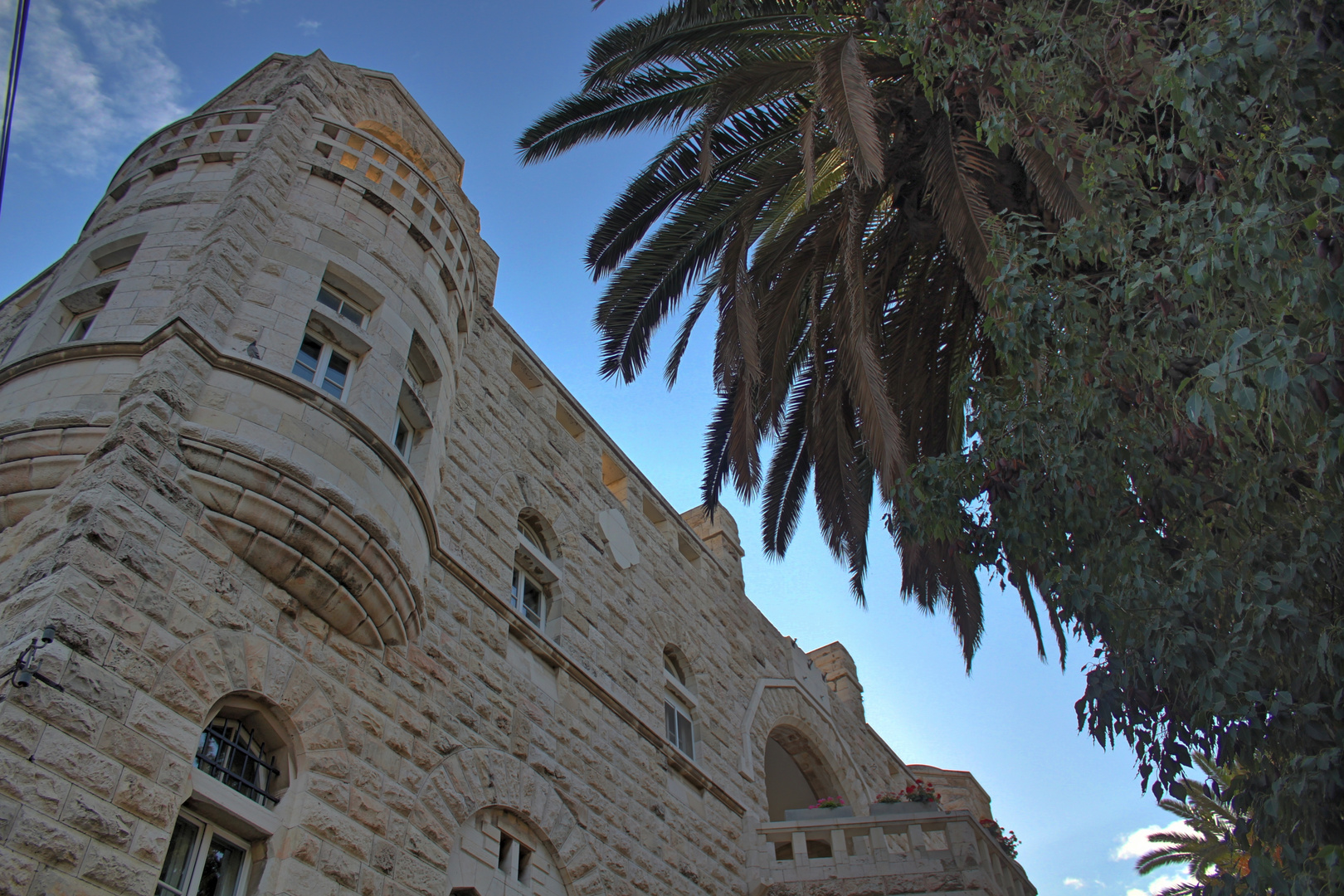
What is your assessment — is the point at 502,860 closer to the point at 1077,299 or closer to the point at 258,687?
the point at 258,687

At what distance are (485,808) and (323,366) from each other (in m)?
3.65

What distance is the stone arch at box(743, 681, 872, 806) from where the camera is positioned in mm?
15094

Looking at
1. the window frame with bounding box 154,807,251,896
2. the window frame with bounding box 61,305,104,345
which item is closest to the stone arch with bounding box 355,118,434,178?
the window frame with bounding box 61,305,104,345

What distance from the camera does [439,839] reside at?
7.41m

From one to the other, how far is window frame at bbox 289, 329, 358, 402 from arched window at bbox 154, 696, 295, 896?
8.07ft

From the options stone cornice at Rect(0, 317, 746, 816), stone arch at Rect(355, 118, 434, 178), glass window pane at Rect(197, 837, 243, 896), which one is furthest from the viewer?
stone arch at Rect(355, 118, 434, 178)

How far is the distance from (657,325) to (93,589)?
279 inches

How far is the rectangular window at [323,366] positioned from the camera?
7887mm

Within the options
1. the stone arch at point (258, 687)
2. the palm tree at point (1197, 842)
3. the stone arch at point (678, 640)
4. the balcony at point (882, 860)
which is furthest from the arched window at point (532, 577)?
the palm tree at point (1197, 842)

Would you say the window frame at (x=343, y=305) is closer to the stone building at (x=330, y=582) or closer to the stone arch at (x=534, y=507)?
the stone building at (x=330, y=582)

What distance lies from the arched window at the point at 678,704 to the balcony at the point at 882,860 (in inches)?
52.8

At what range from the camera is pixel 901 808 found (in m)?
12.5

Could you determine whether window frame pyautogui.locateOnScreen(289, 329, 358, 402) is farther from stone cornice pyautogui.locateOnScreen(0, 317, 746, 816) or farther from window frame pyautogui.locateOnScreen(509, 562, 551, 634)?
window frame pyautogui.locateOnScreen(509, 562, 551, 634)

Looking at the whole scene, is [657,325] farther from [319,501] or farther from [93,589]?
[93,589]
